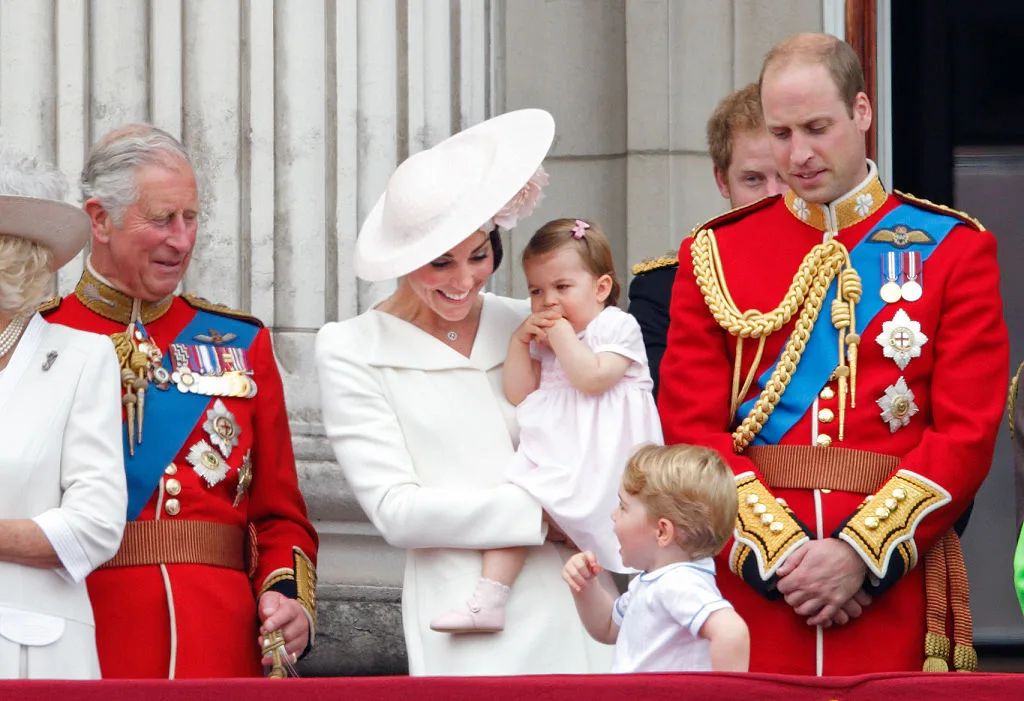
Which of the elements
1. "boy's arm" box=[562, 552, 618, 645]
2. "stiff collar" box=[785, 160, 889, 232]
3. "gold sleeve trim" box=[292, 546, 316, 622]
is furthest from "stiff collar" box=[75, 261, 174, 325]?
"stiff collar" box=[785, 160, 889, 232]

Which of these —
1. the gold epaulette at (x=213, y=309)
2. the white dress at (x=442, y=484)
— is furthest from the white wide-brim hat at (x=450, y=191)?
the gold epaulette at (x=213, y=309)

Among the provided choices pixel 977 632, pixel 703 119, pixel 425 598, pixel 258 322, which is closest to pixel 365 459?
pixel 425 598

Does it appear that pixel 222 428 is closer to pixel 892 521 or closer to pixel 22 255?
pixel 22 255

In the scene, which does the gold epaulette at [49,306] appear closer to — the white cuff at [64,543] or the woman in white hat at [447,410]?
the woman in white hat at [447,410]

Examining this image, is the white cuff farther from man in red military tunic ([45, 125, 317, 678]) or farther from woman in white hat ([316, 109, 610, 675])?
woman in white hat ([316, 109, 610, 675])

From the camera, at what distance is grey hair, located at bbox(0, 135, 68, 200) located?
4203mm

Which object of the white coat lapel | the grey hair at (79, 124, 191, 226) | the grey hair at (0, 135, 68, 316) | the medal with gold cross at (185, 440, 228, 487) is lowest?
the medal with gold cross at (185, 440, 228, 487)

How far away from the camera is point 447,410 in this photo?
14.4 feet

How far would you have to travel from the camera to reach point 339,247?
5.69 m

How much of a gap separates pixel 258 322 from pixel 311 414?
89 centimetres

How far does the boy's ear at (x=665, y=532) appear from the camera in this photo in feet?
12.5

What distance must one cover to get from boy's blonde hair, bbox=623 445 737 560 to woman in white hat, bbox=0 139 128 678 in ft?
3.19

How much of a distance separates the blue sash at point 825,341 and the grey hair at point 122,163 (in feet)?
4.31

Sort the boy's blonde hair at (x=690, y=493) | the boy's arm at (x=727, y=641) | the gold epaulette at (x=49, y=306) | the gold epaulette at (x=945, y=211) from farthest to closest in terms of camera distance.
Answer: the gold epaulette at (x=49, y=306) < the gold epaulette at (x=945, y=211) < the boy's blonde hair at (x=690, y=493) < the boy's arm at (x=727, y=641)
